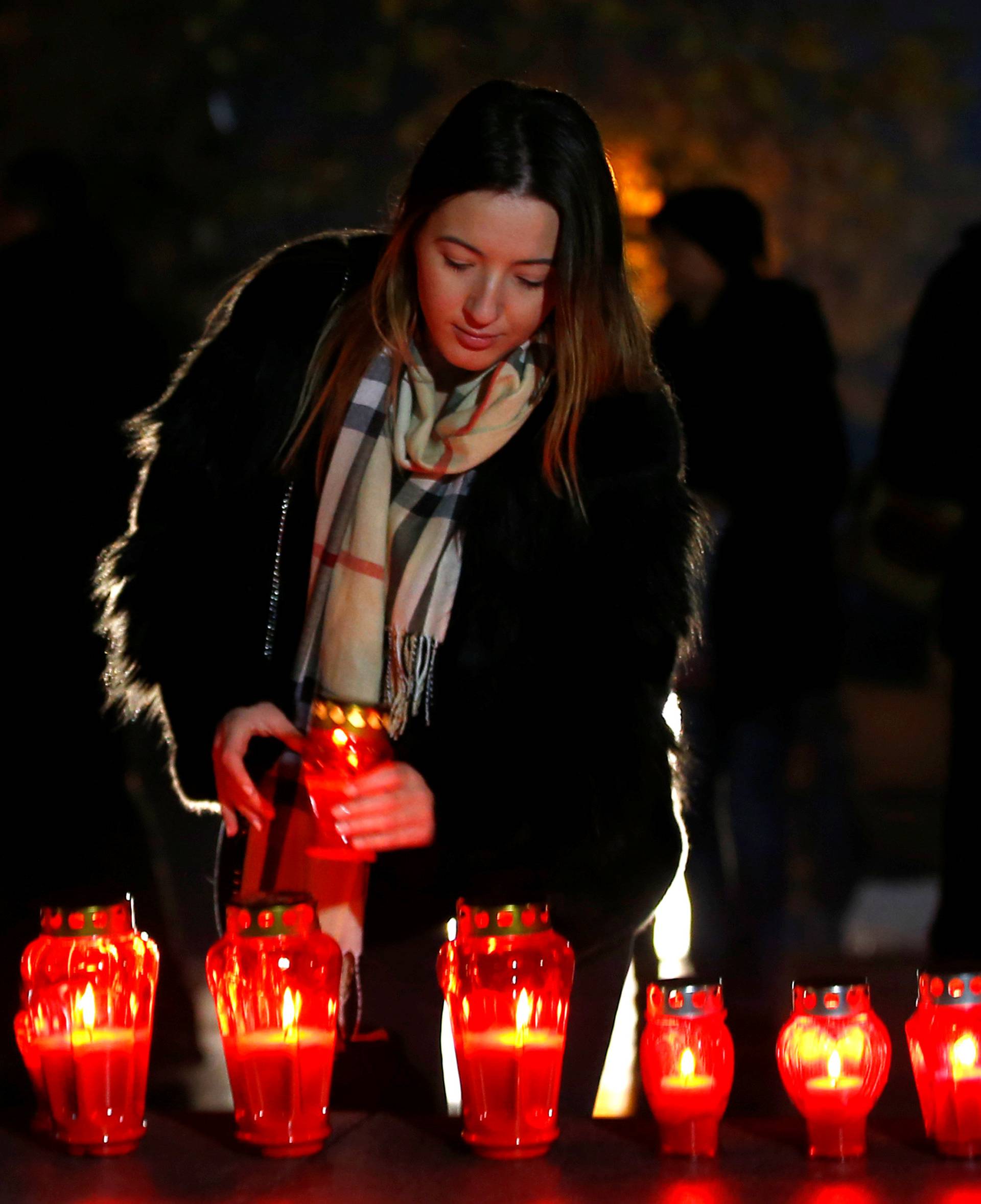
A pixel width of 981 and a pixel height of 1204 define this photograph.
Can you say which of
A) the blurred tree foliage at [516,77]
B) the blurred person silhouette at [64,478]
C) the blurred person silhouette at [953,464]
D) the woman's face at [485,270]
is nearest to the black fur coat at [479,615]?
the woman's face at [485,270]

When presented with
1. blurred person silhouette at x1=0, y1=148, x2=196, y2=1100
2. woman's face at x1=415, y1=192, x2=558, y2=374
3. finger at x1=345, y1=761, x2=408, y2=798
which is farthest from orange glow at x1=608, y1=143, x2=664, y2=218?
finger at x1=345, y1=761, x2=408, y2=798

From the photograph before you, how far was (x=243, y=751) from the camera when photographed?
4.70 ft

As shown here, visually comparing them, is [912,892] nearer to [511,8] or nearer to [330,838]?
[511,8]

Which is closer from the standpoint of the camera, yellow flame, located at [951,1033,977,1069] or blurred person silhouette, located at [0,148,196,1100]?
yellow flame, located at [951,1033,977,1069]

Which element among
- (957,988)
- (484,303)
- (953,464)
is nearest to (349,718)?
(484,303)

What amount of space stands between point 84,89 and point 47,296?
208cm

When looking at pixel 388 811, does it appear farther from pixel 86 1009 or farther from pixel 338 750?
pixel 86 1009

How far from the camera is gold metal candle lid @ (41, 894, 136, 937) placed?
120 centimetres

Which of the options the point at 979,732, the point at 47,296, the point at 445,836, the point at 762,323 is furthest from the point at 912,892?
the point at 445,836

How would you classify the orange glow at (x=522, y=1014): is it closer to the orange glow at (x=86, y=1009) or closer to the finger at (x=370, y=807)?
the finger at (x=370, y=807)

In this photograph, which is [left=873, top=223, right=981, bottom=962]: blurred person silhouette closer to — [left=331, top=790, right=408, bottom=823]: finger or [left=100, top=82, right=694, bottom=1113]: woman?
[left=100, top=82, right=694, bottom=1113]: woman

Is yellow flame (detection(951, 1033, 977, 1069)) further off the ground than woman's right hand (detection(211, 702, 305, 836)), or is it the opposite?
woman's right hand (detection(211, 702, 305, 836))

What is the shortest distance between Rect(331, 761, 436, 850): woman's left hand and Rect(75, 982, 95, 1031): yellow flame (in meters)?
0.23

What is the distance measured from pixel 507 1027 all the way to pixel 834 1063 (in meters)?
0.23
